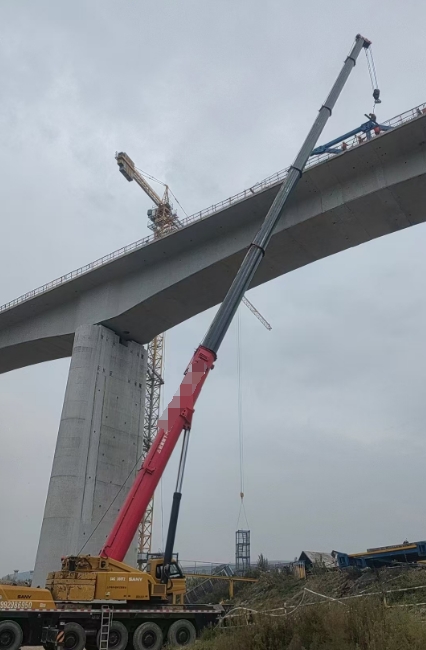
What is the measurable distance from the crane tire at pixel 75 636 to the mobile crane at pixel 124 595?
0.02 metres

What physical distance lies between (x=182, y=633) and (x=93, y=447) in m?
13.2

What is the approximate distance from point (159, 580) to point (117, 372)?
592 inches

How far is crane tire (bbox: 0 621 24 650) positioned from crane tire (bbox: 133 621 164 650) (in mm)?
2374

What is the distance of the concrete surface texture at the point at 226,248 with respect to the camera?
2083 cm

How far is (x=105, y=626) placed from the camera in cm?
1159

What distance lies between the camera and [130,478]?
26.4 m

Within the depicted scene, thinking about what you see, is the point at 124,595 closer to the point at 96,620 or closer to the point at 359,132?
the point at 96,620

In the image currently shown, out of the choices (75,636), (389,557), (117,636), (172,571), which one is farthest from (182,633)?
(389,557)

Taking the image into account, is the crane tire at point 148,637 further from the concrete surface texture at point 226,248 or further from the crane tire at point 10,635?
the concrete surface texture at point 226,248

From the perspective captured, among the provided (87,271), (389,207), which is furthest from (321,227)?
(87,271)

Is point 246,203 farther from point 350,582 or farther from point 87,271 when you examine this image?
point 350,582

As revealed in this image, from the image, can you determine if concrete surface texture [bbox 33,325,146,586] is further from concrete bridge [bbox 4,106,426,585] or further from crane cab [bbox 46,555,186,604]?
crane cab [bbox 46,555,186,604]

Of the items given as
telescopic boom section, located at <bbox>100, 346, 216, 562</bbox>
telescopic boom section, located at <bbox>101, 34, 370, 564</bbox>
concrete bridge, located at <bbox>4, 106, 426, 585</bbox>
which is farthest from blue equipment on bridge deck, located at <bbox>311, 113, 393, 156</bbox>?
telescopic boom section, located at <bbox>100, 346, 216, 562</bbox>

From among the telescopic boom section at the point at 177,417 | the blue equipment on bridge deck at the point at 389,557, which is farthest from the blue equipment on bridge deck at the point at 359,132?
the blue equipment on bridge deck at the point at 389,557
